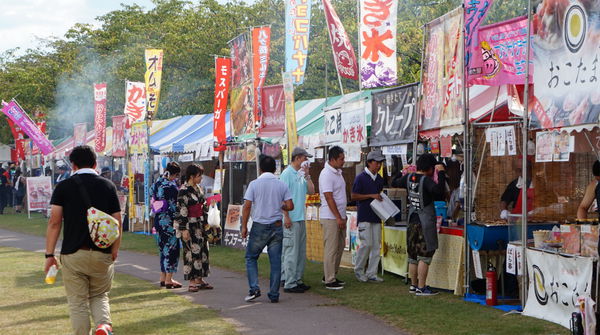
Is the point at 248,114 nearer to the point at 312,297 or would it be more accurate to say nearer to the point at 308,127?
the point at 308,127

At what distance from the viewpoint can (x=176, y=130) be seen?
86.5ft

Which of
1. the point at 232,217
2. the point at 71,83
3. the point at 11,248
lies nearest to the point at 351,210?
the point at 232,217

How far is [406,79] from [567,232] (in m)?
22.4

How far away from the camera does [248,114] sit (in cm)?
1683

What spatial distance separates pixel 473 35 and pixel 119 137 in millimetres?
16456

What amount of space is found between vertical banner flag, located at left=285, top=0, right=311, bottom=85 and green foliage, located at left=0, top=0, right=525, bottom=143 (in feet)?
39.5

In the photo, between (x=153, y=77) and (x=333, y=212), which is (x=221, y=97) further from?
(x=333, y=212)

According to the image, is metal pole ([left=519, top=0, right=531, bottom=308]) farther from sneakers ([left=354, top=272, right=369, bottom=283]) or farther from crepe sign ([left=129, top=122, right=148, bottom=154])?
crepe sign ([left=129, top=122, right=148, bottom=154])

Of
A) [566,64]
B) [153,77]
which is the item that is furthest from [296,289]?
[153,77]

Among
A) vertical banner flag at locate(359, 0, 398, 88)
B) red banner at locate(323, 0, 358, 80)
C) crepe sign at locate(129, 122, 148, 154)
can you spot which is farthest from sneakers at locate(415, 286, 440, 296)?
crepe sign at locate(129, 122, 148, 154)

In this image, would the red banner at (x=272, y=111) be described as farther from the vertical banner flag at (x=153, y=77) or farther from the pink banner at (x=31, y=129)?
the pink banner at (x=31, y=129)

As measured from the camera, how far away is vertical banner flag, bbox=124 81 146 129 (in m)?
23.3

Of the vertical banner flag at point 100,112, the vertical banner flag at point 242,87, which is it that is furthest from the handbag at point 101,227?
the vertical banner flag at point 100,112

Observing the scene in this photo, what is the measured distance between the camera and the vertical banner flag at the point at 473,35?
10172mm
